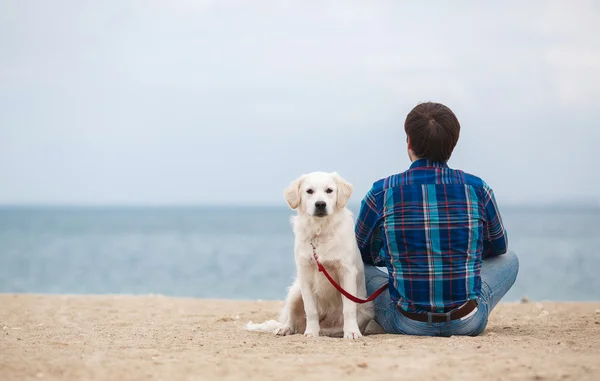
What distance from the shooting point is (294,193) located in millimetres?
5637

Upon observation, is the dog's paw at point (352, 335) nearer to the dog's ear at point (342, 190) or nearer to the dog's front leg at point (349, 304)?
the dog's front leg at point (349, 304)

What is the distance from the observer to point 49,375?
379 cm

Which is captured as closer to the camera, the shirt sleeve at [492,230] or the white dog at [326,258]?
the shirt sleeve at [492,230]

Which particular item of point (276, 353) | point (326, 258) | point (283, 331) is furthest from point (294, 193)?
point (276, 353)

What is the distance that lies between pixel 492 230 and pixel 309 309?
162cm

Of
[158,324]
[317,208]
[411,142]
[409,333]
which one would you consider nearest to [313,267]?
[317,208]

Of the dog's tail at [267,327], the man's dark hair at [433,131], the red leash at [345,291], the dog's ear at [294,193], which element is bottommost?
the dog's tail at [267,327]

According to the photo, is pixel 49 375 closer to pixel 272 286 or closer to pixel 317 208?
pixel 317 208

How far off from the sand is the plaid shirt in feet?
1.22

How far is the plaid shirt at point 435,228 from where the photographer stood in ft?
15.7

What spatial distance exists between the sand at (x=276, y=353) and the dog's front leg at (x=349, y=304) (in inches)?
5.8

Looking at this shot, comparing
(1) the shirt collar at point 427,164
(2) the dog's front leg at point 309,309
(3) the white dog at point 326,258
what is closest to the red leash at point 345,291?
(3) the white dog at point 326,258

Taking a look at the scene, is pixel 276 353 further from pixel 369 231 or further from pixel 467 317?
pixel 467 317

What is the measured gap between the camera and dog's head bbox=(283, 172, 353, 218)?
5371 millimetres
